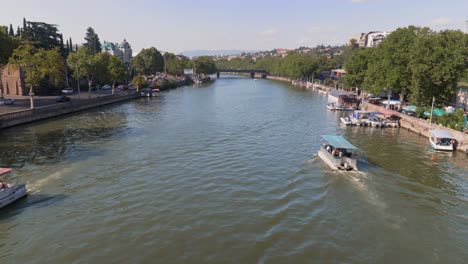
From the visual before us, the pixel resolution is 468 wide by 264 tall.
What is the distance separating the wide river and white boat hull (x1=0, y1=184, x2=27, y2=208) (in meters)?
0.58

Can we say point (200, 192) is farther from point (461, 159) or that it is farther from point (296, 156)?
point (461, 159)

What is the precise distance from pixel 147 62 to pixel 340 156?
150970 millimetres

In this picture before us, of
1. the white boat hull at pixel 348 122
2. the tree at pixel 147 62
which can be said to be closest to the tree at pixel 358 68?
the white boat hull at pixel 348 122

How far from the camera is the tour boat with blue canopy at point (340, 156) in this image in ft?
108

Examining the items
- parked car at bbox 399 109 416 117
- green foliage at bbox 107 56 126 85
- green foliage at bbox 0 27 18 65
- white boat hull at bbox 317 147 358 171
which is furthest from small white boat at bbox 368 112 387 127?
green foliage at bbox 107 56 126 85

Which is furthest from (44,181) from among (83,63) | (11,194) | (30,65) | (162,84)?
(162,84)

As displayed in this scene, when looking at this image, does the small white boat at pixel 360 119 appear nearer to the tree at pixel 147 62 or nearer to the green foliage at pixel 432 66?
the green foliage at pixel 432 66

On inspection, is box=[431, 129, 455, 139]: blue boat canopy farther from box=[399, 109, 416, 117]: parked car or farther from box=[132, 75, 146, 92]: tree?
box=[132, 75, 146, 92]: tree

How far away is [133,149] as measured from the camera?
4038 cm

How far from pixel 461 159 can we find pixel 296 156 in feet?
62.4

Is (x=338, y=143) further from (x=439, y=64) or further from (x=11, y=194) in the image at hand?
(x=439, y=64)

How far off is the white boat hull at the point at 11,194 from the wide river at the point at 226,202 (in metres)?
0.58

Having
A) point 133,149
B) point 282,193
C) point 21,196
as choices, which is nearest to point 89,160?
point 133,149

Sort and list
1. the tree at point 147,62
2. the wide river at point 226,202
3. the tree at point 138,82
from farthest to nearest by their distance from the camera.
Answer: the tree at point 147,62, the tree at point 138,82, the wide river at point 226,202
